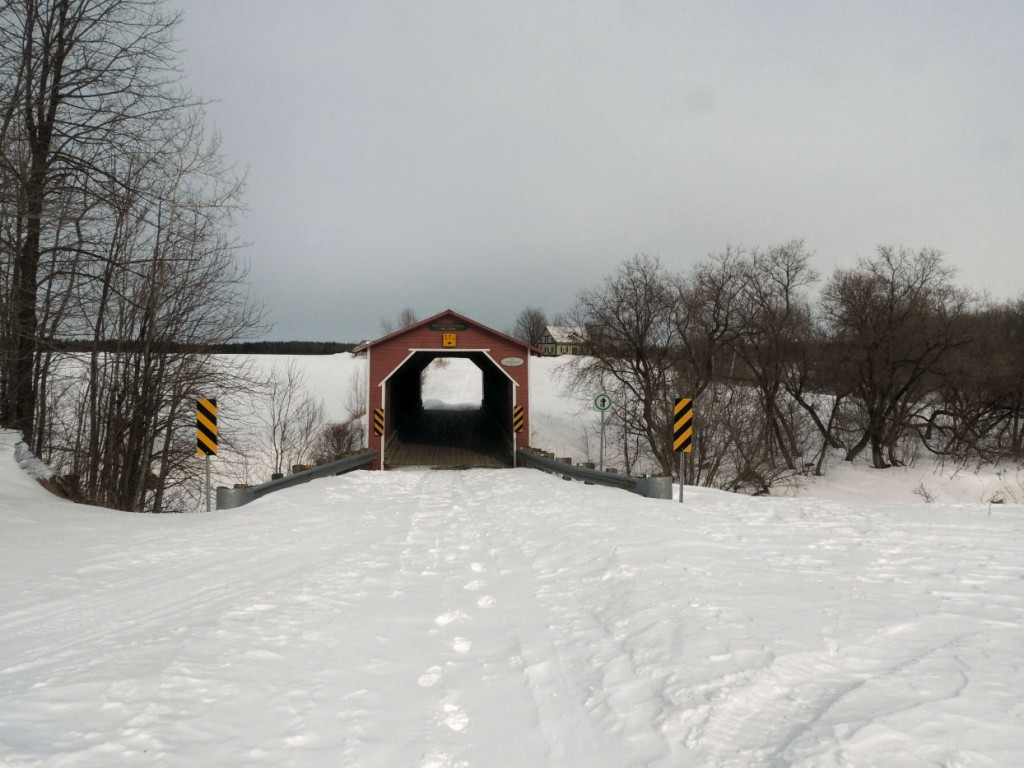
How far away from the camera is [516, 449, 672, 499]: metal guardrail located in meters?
10.7

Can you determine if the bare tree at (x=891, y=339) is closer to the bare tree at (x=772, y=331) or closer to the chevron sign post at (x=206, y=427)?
the bare tree at (x=772, y=331)

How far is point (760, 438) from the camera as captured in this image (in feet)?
84.8

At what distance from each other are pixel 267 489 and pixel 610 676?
8557mm

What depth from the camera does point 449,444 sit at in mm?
26031

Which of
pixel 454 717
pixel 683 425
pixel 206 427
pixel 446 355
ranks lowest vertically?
pixel 454 717

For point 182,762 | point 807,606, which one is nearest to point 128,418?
point 182,762

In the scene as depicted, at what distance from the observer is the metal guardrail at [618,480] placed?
10.7m

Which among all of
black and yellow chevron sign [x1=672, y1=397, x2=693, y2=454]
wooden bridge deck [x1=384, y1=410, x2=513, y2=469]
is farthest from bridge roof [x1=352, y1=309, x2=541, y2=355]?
black and yellow chevron sign [x1=672, y1=397, x2=693, y2=454]

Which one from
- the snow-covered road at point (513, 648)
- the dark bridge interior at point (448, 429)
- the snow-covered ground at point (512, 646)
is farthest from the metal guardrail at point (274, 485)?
the dark bridge interior at point (448, 429)

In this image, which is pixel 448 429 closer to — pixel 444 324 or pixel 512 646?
pixel 444 324

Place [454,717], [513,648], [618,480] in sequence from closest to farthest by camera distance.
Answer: [454,717]
[513,648]
[618,480]

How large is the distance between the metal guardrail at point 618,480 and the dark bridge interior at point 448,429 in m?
5.09

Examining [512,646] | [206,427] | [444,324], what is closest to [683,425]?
[512,646]

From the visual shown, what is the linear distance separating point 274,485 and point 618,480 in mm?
6281
